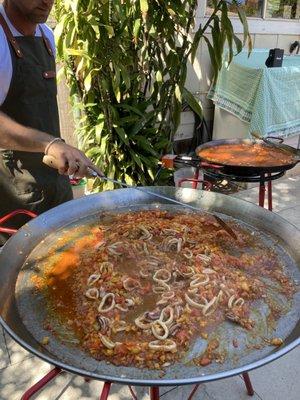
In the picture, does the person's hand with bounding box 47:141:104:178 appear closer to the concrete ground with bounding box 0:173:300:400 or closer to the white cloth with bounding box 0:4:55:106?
the white cloth with bounding box 0:4:55:106

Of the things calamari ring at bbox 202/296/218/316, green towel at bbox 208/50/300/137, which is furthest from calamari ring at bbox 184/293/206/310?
green towel at bbox 208/50/300/137

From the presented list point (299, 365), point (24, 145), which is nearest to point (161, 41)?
point (24, 145)

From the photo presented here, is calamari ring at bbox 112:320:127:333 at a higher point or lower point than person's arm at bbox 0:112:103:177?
lower

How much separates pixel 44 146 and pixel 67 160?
A: 153mm

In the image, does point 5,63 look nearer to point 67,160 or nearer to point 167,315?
point 67,160

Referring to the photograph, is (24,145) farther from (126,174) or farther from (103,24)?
(126,174)

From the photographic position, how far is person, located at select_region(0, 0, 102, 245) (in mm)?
1706

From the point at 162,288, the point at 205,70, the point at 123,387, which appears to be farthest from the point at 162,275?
the point at 205,70

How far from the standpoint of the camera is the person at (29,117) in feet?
5.60

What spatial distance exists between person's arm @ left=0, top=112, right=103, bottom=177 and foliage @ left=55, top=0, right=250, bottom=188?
1757 mm

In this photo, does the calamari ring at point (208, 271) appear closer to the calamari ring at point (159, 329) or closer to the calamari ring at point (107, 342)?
the calamari ring at point (159, 329)

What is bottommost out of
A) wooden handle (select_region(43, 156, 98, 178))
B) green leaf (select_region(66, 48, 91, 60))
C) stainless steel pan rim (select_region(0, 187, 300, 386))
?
stainless steel pan rim (select_region(0, 187, 300, 386))

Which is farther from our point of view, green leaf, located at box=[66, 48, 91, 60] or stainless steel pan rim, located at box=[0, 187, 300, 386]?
green leaf, located at box=[66, 48, 91, 60]

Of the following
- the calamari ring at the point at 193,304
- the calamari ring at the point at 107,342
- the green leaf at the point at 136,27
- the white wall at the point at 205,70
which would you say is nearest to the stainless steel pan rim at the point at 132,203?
the calamari ring at the point at 107,342
